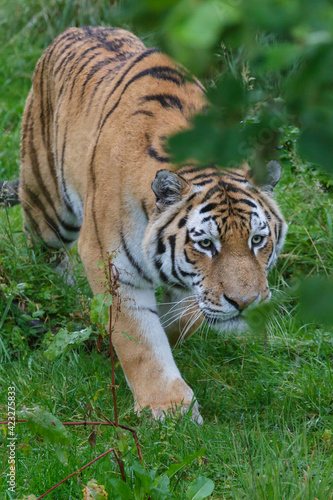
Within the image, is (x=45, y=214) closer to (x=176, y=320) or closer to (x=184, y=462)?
(x=176, y=320)

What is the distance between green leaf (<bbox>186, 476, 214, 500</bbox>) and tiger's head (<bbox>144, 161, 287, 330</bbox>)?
31.5 inches

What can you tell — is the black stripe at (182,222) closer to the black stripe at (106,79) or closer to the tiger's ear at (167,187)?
the tiger's ear at (167,187)

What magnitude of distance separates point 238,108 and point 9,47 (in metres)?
7.39

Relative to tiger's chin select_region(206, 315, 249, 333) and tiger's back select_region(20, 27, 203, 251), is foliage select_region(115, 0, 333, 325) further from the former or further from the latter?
tiger's chin select_region(206, 315, 249, 333)

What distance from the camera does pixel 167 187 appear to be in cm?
296

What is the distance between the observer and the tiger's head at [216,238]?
279 cm

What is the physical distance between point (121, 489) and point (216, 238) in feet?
3.77

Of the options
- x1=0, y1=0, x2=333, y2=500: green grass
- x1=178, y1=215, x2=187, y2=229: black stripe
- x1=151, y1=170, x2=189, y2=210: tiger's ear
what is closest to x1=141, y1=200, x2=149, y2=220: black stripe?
x1=151, y1=170, x2=189, y2=210: tiger's ear

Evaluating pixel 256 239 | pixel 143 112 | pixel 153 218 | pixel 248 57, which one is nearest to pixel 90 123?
pixel 143 112

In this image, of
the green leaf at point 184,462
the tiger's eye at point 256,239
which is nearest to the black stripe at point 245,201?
the tiger's eye at point 256,239

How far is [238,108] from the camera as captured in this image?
0.74 m

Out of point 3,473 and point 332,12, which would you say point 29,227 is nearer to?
point 3,473

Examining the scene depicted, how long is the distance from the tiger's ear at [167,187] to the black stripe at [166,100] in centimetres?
39

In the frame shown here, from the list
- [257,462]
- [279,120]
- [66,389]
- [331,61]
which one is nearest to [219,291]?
[257,462]
